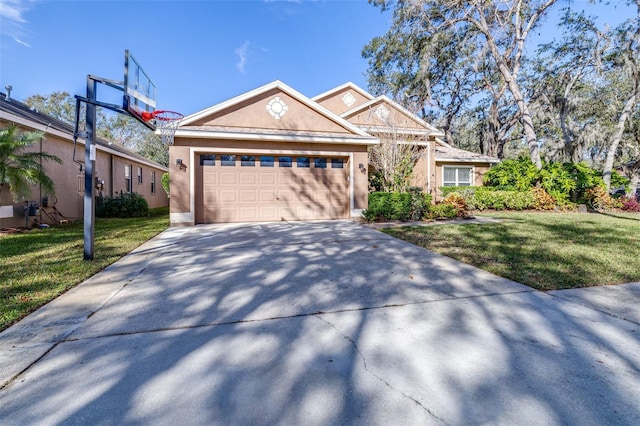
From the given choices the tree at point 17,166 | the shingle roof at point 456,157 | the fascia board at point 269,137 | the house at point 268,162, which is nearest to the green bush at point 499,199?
the shingle roof at point 456,157

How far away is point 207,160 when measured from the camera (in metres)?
10.2

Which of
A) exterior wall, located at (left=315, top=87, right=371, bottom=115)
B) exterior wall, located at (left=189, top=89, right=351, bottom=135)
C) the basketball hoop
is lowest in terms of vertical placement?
the basketball hoop

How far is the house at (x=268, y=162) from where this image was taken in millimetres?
9891

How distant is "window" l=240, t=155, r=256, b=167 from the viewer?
10.5m

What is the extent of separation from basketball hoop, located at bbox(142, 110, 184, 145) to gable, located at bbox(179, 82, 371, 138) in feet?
3.08

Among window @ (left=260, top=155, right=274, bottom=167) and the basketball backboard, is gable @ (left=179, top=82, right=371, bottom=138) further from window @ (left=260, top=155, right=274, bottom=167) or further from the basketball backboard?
the basketball backboard

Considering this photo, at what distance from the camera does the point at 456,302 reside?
340 centimetres

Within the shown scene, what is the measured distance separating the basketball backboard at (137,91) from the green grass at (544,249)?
655 centimetres

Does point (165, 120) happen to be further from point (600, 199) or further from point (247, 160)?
point (600, 199)

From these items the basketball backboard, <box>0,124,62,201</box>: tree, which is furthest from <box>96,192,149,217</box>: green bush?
the basketball backboard

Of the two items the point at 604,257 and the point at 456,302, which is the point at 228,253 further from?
the point at 604,257

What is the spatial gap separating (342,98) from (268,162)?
8379 millimetres

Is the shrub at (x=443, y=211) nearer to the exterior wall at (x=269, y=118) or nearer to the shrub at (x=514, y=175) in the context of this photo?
the exterior wall at (x=269, y=118)

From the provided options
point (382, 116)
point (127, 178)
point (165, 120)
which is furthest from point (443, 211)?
point (127, 178)
